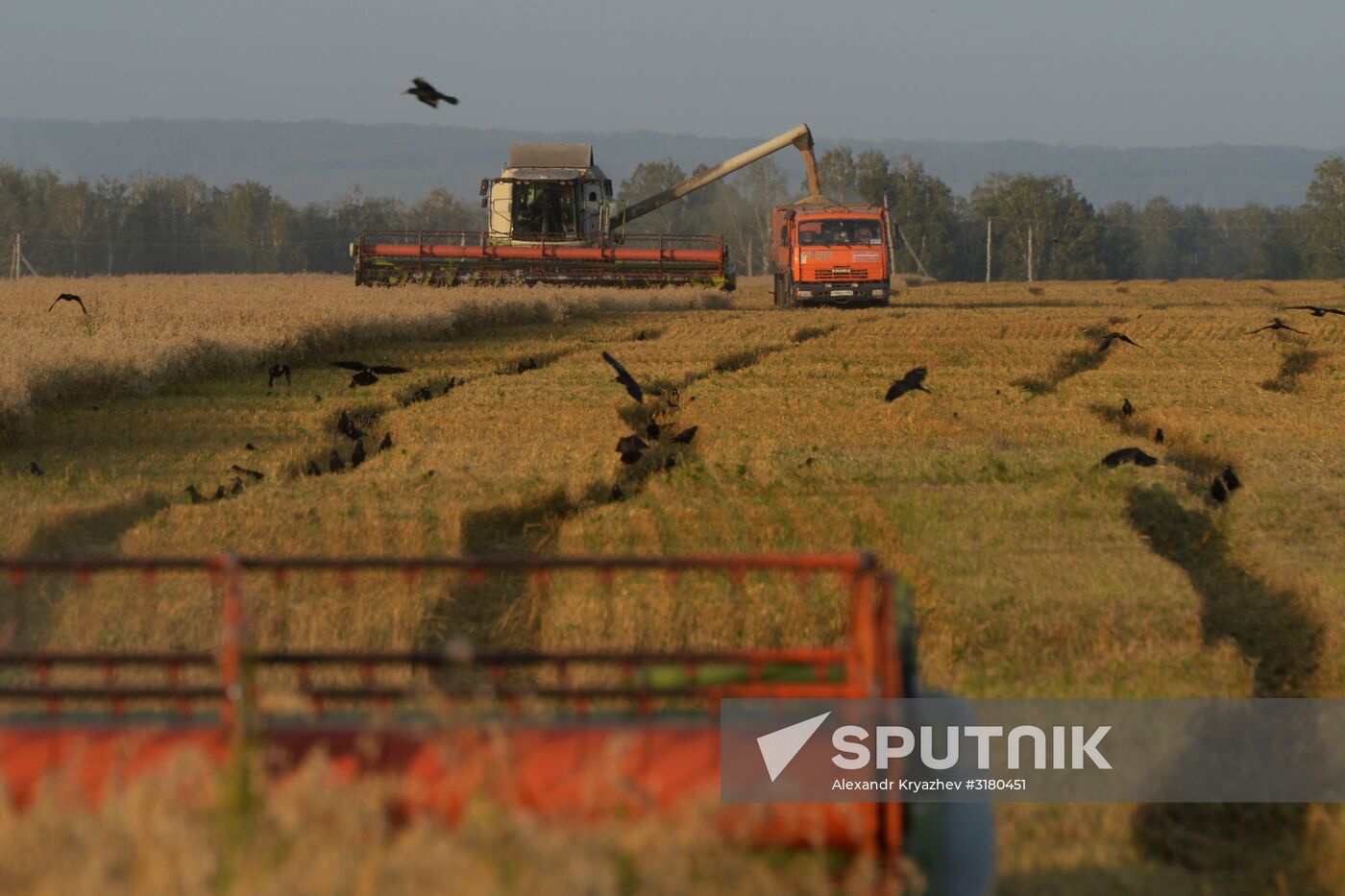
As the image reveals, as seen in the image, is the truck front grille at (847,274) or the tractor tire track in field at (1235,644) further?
the truck front grille at (847,274)

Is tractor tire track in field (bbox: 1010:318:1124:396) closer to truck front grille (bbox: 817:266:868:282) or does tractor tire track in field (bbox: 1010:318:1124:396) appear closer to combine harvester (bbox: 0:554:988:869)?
truck front grille (bbox: 817:266:868:282)

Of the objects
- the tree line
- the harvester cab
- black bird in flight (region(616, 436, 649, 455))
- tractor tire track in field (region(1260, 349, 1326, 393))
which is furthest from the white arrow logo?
the tree line

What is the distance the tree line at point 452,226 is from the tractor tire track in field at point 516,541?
307ft

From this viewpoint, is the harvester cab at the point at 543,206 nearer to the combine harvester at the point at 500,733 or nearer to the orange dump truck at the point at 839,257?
the orange dump truck at the point at 839,257

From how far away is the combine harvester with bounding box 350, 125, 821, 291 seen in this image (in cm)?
3931

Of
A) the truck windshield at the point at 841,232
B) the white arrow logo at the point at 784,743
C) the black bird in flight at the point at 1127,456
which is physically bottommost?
the white arrow logo at the point at 784,743

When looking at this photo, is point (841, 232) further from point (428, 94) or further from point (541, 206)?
point (428, 94)

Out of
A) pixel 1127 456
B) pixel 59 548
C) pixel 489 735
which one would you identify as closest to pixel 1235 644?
pixel 1127 456

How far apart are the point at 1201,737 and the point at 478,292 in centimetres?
2731

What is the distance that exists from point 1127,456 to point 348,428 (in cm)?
772

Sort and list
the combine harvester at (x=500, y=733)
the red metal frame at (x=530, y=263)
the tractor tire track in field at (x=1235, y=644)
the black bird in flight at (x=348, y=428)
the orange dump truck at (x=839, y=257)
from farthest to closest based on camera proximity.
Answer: the red metal frame at (x=530, y=263) → the orange dump truck at (x=839, y=257) → the black bird in flight at (x=348, y=428) → the tractor tire track in field at (x=1235, y=644) → the combine harvester at (x=500, y=733)

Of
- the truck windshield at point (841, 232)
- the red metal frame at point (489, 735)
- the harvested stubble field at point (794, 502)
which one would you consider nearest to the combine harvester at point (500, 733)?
the red metal frame at point (489, 735)

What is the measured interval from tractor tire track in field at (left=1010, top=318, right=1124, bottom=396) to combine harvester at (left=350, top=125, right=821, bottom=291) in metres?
14.5

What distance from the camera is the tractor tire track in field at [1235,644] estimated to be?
6.30m
